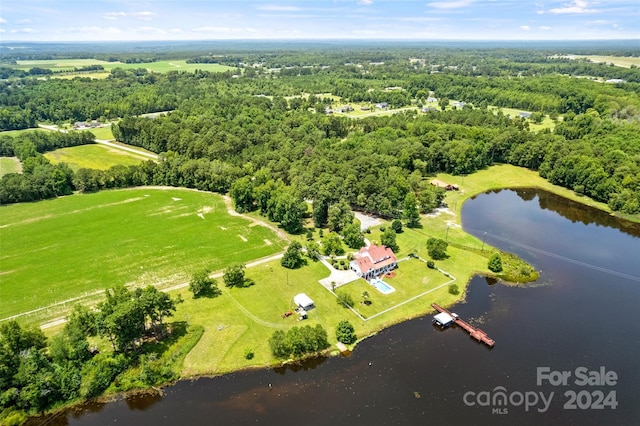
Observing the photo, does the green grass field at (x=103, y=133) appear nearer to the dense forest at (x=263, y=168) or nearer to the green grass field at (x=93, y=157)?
the dense forest at (x=263, y=168)

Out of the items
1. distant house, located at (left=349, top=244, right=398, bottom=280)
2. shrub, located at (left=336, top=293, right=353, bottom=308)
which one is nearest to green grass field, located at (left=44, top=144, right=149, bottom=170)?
distant house, located at (left=349, top=244, right=398, bottom=280)

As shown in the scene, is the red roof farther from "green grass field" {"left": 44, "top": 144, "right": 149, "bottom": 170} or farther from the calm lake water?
"green grass field" {"left": 44, "top": 144, "right": 149, "bottom": 170}

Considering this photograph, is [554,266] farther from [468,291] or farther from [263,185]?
[263,185]

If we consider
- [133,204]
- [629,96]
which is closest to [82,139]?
[133,204]

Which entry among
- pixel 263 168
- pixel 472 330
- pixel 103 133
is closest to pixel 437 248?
pixel 472 330

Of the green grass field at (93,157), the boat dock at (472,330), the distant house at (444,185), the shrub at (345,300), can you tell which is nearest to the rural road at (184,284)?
the shrub at (345,300)

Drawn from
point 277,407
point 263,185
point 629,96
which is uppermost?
point 629,96
